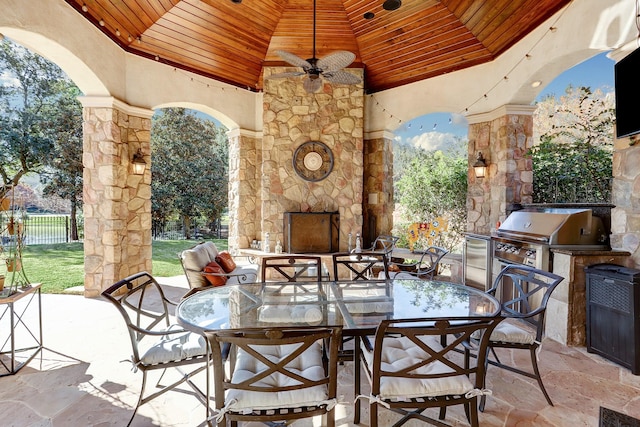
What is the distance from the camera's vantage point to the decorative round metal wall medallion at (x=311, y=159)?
226 inches

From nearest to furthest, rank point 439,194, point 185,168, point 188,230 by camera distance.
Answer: point 439,194, point 185,168, point 188,230

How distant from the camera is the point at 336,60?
3.28m

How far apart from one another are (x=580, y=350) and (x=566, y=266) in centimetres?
77

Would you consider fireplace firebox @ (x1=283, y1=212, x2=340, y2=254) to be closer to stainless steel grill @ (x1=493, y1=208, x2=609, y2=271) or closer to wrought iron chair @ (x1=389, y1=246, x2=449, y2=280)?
A: wrought iron chair @ (x1=389, y1=246, x2=449, y2=280)

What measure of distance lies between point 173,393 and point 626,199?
13.5ft

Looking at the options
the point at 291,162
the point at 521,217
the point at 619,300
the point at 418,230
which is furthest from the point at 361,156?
the point at 619,300

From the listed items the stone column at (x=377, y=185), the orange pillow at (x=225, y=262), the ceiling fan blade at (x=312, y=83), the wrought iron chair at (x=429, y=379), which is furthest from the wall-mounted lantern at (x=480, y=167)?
the orange pillow at (x=225, y=262)

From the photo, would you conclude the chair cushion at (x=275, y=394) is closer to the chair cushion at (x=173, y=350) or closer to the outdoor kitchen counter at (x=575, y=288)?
the chair cushion at (x=173, y=350)

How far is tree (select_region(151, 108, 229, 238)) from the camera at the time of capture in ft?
30.9

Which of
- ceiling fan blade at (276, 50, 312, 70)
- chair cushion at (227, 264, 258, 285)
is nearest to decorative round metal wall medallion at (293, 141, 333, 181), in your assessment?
chair cushion at (227, 264, 258, 285)

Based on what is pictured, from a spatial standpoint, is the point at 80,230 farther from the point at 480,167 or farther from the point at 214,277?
the point at 480,167

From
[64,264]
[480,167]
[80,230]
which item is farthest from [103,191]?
[80,230]

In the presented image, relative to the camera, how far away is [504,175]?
14.5 feet

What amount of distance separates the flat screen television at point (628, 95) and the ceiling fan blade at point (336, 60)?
229 centimetres
